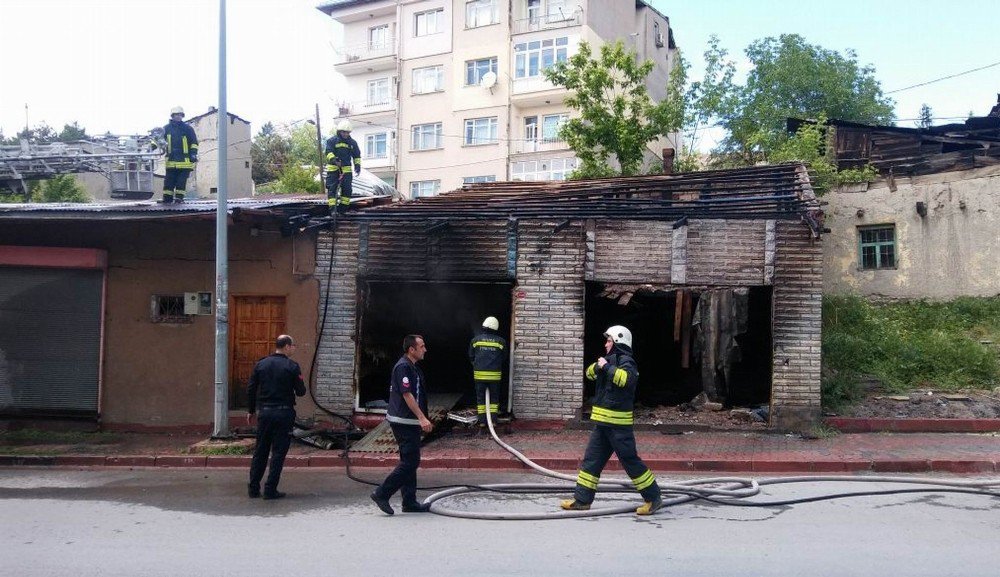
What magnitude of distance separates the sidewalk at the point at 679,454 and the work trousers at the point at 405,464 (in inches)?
118

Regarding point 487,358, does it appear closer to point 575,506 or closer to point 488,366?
point 488,366

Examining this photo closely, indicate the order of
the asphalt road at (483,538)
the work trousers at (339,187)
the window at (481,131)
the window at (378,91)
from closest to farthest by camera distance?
the asphalt road at (483,538) < the work trousers at (339,187) < the window at (481,131) < the window at (378,91)

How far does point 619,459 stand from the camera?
7.21 meters

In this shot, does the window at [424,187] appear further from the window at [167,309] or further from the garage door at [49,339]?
the garage door at [49,339]

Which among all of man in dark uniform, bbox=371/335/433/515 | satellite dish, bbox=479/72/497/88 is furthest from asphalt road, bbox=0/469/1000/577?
satellite dish, bbox=479/72/497/88

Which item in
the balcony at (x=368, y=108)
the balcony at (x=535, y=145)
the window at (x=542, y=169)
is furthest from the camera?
the balcony at (x=368, y=108)

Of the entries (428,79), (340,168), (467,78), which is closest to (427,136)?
(428,79)

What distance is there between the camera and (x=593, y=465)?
23.9 ft

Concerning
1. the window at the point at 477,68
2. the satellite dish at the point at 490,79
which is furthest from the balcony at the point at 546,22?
the satellite dish at the point at 490,79

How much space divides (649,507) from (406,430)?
2.29m

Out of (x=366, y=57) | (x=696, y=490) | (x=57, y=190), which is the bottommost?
(x=696, y=490)

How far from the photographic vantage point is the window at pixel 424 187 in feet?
124

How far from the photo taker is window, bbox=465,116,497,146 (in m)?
36.3

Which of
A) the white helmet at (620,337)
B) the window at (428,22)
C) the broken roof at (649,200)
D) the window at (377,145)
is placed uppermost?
the window at (428,22)
